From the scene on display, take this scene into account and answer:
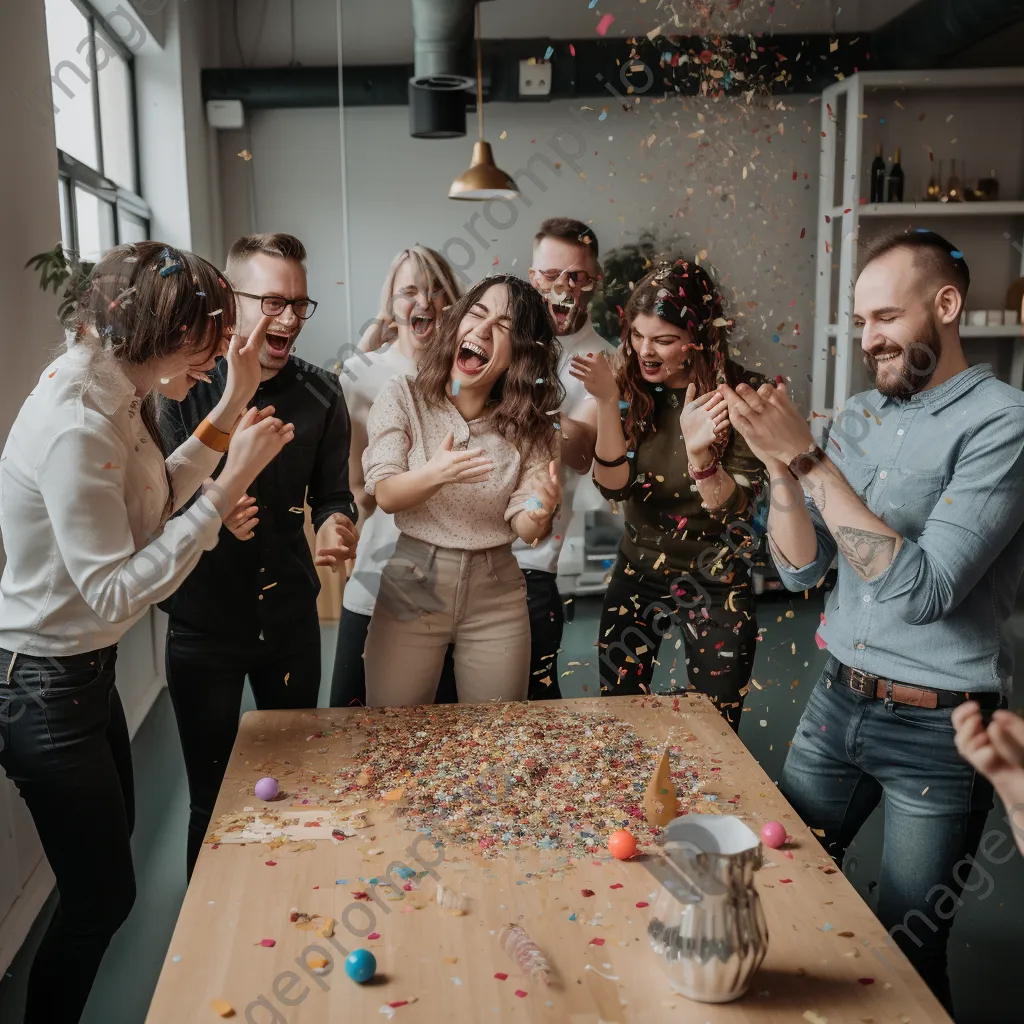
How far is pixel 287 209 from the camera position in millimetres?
6492

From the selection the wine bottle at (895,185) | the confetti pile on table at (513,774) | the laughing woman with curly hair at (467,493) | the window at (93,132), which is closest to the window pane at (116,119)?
the window at (93,132)

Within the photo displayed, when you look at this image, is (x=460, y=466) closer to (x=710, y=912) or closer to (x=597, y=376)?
(x=597, y=376)

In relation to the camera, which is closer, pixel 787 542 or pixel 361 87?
pixel 787 542

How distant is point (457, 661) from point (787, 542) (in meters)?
0.83

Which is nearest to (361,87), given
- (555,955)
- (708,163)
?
(708,163)

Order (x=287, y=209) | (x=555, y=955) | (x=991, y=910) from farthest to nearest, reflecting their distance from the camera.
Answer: (x=287, y=209), (x=991, y=910), (x=555, y=955)

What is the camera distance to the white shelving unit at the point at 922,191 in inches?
240

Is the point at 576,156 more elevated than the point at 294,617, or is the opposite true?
the point at 576,156

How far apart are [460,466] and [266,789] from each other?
779 millimetres

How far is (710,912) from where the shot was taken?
125 centimetres

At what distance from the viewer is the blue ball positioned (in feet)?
4.31

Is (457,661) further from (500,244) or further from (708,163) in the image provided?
(708,163)

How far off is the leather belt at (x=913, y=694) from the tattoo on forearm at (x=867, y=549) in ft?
0.68

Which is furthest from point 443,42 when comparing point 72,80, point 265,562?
point 265,562
